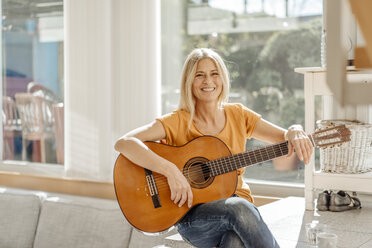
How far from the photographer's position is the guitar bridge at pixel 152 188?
190cm

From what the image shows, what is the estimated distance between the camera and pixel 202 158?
1957 mm

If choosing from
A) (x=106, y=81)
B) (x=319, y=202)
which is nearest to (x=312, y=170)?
(x=319, y=202)

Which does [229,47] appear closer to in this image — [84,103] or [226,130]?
[84,103]

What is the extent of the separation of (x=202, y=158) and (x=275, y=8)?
146cm

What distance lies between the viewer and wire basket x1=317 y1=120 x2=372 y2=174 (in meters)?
2.51

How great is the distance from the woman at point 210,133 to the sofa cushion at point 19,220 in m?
1.23

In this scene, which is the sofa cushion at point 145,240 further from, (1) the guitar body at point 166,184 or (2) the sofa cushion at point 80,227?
(1) the guitar body at point 166,184

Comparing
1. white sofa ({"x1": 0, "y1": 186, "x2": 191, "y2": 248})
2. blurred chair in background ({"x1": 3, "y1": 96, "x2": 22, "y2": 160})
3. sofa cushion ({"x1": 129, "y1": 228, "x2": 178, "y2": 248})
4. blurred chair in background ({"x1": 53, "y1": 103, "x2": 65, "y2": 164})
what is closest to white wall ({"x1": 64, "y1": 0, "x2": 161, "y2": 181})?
blurred chair in background ({"x1": 53, "y1": 103, "x2": 65, "y2": 164})

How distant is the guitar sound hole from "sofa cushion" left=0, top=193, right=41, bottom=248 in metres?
1.39

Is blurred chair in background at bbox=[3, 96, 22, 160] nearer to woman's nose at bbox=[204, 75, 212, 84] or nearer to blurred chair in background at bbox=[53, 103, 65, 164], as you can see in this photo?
blurred chair in background at bbox=[53, 103, 65, 164]

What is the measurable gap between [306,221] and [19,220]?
1625 millimetres

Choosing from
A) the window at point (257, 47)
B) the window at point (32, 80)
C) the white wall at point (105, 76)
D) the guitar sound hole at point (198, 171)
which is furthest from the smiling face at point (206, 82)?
the window at point (32, 80)

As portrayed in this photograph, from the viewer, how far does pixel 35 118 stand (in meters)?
4.08

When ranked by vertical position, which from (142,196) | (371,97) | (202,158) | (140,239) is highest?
(371,97)
